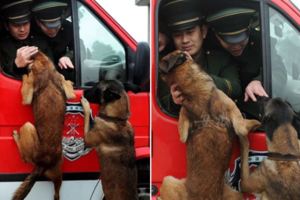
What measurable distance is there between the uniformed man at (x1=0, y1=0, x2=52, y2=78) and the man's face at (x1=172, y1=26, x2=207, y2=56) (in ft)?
3.35

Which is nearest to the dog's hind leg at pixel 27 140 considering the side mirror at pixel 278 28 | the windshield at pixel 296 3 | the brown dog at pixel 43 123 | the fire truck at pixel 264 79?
the brown dog at pixel 43 123

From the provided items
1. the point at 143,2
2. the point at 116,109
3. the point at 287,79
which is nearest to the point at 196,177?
the point at 287,79

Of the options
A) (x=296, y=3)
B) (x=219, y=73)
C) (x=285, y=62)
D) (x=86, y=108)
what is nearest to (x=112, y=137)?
(x=86, y=108)

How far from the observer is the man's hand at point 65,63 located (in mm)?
3410

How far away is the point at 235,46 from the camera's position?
8.91ft

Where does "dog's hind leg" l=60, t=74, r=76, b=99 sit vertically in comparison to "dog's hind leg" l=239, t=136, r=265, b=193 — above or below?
above

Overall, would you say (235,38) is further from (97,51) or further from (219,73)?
(97,51)

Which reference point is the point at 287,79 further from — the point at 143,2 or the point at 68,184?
the point at 68,184

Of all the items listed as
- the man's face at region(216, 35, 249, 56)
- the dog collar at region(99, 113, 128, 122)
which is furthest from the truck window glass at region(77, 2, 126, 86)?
the man's face at region(216, 35, 249, 56)

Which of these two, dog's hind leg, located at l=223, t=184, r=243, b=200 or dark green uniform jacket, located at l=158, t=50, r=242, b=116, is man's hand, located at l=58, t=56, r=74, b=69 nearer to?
dark green uniform jacket, located at l=158, t=50, r=242, b=116

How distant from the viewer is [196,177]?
2.71 metres

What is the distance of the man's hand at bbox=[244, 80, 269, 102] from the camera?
2676 millimetres

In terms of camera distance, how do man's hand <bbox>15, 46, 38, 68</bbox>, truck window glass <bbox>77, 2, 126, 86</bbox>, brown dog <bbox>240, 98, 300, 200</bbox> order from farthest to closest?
truck window glass <bbox>77, 2, 126, 86</bbox> → man's hand <bbox>15, 46, 38, 68</bbox> → brown dog <bbox>240, 98, 300, 200</bbox>

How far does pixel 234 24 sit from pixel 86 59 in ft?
3.88
